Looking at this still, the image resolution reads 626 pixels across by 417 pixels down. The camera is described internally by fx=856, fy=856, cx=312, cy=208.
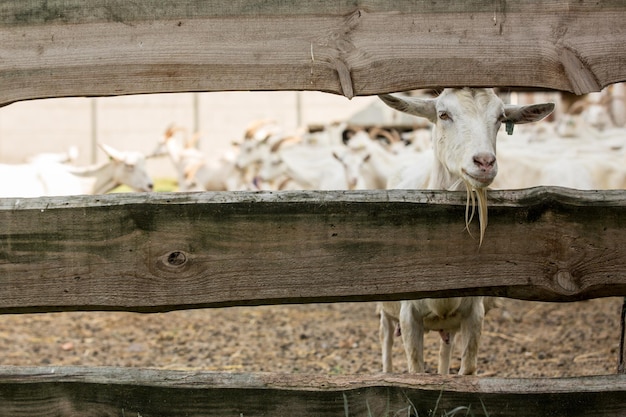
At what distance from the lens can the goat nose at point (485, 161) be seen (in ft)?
10.6

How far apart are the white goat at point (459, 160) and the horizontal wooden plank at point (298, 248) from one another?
0.50ft

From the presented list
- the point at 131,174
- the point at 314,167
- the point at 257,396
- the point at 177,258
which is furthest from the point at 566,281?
the point at 314,167

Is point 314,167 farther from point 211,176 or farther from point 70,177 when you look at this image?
point 70,177

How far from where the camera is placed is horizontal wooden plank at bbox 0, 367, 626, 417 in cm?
256

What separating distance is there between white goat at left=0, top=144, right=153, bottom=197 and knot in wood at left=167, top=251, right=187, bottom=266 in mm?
7392

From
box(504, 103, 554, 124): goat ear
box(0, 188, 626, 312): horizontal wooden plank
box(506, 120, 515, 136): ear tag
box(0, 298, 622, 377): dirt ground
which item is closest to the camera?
box(0, 188, 626, 312): horizontal wooden plank

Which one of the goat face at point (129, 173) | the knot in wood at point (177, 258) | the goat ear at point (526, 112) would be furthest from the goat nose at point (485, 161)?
the goat face at point (129, 173)

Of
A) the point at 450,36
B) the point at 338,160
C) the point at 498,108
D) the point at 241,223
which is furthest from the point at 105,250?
the point at 338,160

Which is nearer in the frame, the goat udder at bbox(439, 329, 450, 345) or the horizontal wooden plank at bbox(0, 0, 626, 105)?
the horizontal wooden plank at bbox(0, 0, 626, 105)

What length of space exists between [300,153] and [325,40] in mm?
12578

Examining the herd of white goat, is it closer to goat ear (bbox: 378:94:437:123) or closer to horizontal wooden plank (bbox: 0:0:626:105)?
goat ear (bbox: 378:94:437:123)

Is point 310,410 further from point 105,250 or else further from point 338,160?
point 338,160

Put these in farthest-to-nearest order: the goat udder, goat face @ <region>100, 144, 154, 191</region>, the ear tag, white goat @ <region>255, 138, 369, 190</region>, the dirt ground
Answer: goat face @ <region>100, 144, 154, 191</region> → white goat @ <region>255, 138, 369, 190</region> → the dirt ground → the goat udder → the ear tag

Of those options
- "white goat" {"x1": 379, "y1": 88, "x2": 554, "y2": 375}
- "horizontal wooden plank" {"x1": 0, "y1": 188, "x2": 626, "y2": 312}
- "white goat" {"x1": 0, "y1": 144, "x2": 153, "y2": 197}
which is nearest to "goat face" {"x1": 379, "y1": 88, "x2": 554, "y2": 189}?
"white goat" {"x1": 379, "y1": 88, "x2": 554, "y2": 375}
